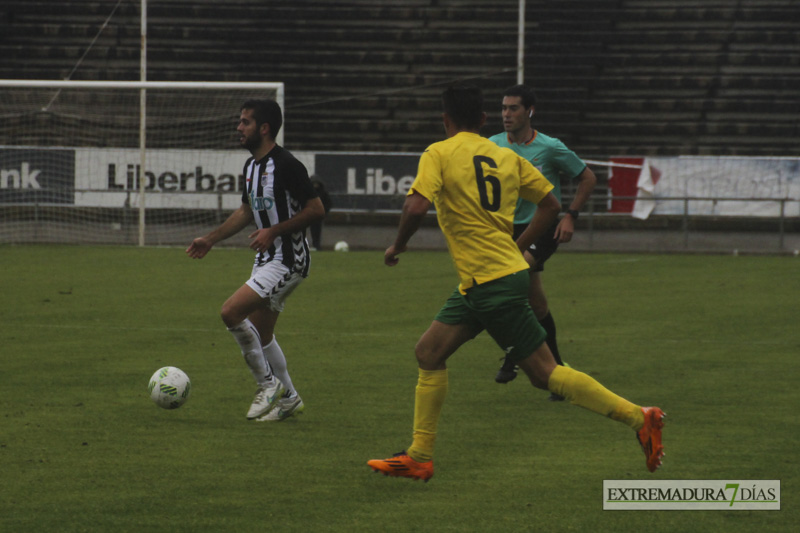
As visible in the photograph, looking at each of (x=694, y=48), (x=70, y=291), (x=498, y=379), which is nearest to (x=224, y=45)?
(x=694, y=48)

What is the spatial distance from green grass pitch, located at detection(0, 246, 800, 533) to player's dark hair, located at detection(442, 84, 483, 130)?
5.51 ft

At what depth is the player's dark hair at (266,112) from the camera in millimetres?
7250

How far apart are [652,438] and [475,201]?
4.42 ft

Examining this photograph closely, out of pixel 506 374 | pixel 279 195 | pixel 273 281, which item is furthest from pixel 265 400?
pixel 506 374

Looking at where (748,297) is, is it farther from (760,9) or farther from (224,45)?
(224,45)

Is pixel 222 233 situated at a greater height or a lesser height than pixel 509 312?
greater

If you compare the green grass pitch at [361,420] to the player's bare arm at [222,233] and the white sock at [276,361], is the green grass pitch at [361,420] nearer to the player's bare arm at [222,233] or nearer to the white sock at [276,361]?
the white sock at [276,361]

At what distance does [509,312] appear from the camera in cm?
563

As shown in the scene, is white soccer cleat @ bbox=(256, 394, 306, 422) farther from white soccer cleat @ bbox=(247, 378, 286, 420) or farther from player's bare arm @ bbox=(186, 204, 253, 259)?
player's bare arm @ bbox=(186, 204, 253, 259)

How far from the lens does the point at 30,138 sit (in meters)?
25.6

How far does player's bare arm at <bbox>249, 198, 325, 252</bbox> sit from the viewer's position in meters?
7.08

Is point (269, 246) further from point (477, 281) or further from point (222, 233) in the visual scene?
point (477, 281)

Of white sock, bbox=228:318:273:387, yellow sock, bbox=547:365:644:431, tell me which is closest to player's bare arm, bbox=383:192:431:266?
yellow sock, bbox=547:365:644:431

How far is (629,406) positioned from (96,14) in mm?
29161
